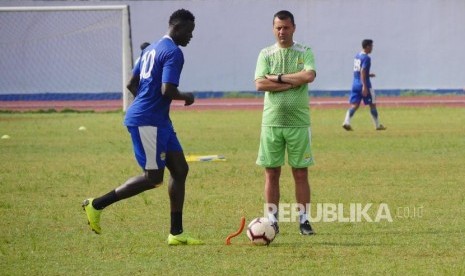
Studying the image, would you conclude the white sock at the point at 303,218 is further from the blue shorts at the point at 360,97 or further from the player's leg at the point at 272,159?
the blue shorts at the point at 360,97

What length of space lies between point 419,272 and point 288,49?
10.0 feet

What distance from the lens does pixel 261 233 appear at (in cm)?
941

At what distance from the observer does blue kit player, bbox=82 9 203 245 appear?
31.4 ft

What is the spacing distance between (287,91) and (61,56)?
3215 cm

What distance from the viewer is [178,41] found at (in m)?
9.73

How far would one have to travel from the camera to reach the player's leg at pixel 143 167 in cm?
966

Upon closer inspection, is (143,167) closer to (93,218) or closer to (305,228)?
(93,218)

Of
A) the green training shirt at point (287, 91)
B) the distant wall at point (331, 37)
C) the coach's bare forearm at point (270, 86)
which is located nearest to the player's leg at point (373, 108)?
the green training shirt at point (287, 91)

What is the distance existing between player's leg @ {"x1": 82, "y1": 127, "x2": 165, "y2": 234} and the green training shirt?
130 cm

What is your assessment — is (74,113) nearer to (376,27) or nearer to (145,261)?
(376,27)

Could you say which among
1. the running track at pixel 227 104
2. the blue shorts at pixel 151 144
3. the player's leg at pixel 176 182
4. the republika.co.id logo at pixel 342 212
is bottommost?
the running track at pixel 227 104

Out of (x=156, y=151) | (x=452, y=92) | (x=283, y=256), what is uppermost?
(x=156, y=151)

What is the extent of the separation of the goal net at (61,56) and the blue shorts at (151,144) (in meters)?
31.1

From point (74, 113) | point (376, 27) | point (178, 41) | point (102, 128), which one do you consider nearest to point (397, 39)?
point (376, 27)
